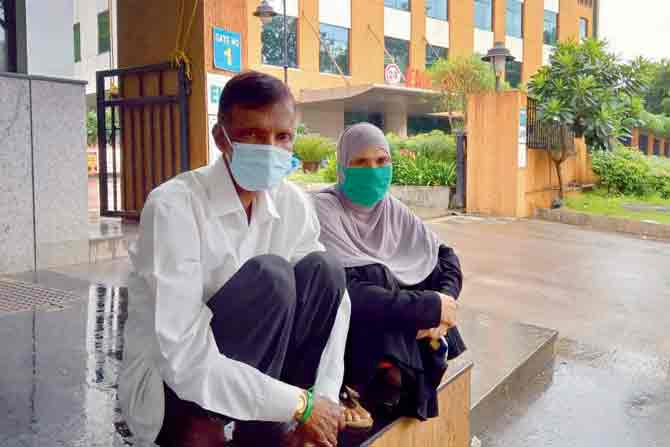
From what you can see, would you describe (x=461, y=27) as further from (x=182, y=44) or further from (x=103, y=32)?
(x=182, y=44)

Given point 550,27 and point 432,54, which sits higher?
point 550,27

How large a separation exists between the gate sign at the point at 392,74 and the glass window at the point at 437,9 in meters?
4.25

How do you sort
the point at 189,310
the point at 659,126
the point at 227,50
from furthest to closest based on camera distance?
the point at 659,126
the point at 227,50
the point at 189,310

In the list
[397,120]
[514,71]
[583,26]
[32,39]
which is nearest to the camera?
[32,39]

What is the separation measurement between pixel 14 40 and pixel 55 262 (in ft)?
5.76

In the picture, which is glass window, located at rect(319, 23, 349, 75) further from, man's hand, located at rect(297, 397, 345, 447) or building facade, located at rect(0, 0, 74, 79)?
man's hand, located at rect(297, 397, 345, 447)

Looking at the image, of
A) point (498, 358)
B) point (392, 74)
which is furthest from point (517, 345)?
point (392, 74)

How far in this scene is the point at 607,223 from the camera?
32.1 ft

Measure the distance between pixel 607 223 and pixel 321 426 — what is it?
913 centimetres

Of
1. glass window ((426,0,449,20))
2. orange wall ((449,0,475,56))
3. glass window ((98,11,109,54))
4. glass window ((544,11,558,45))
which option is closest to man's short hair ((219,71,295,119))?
glass window ((98,11,109,54))

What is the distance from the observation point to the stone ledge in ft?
30.4

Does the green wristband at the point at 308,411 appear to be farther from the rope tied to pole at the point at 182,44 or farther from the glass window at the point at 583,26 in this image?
the glass window at the point at 583,26

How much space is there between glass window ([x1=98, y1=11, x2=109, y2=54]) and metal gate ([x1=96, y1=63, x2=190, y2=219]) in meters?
18.6

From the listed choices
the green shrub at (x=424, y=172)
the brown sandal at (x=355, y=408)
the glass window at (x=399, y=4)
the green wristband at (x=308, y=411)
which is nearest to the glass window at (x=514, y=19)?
the glass window at (x=399, y=4)
